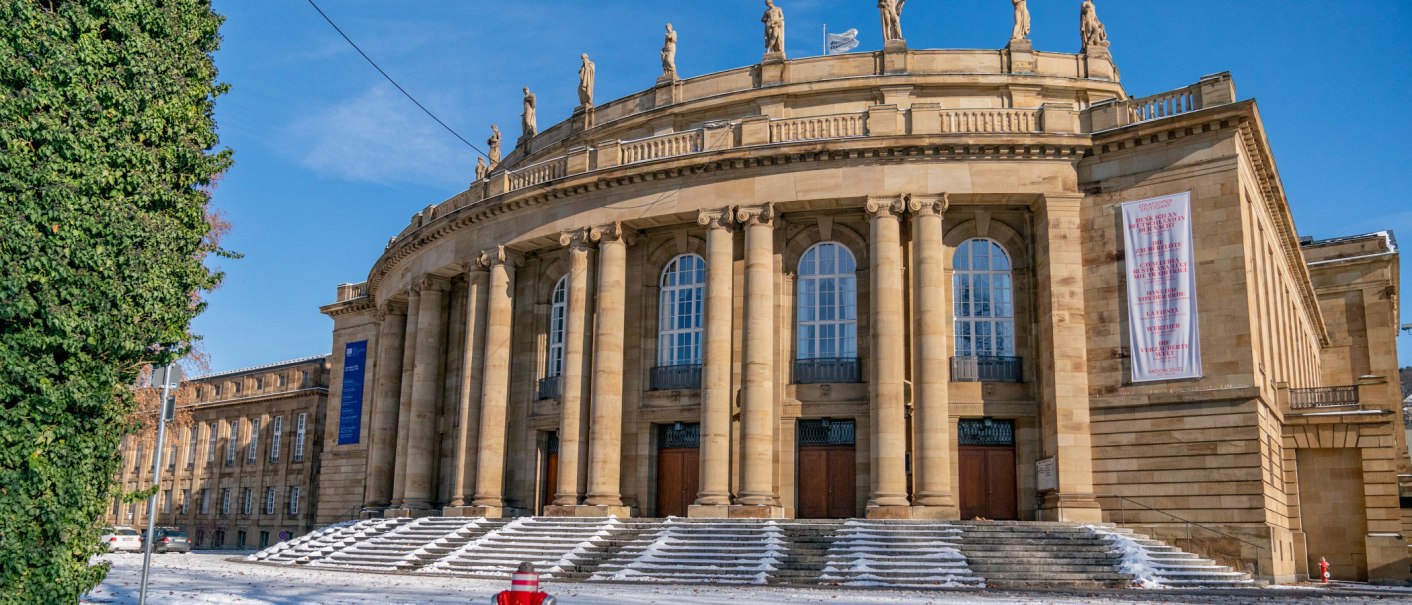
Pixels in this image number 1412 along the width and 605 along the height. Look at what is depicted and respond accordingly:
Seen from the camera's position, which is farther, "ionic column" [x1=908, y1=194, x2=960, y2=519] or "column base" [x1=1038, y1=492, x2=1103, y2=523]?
"ionic column" [x1=908, y1=194, x2=960, y2=519]

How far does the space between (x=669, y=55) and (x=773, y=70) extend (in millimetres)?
4380

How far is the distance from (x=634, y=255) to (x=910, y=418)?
34.4 feet

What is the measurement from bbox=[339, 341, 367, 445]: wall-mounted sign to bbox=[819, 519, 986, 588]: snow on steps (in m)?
30.5

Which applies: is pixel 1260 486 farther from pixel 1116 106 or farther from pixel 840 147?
pixel 840 147

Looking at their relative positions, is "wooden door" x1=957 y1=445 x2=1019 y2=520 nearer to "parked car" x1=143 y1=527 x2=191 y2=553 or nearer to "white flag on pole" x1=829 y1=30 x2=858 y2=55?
"white flag on pole" x1=829 y1=30 x2=858 y2=55

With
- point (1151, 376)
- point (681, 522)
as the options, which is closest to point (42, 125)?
point (681, 522)

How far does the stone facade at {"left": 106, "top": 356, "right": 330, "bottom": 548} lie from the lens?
66.1 m

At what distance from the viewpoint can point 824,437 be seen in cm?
3266

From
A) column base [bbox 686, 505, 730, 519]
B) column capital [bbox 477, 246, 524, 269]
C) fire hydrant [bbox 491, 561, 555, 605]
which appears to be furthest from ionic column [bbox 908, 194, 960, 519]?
fire hydrant [bbox 491, 561, 555, 605]

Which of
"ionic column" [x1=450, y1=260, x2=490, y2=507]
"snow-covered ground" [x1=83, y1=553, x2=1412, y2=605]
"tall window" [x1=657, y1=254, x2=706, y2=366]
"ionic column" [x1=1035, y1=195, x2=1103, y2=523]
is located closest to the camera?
"snow-covered ground" [x1=83, y1=553, x2=1412, y2=605]

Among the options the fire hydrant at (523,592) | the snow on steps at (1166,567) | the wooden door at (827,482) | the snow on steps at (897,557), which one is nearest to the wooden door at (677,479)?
the wooden door at (827,482)

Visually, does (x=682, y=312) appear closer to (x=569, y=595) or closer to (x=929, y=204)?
(x=929, y=204)

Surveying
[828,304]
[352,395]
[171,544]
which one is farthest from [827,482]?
[171,544]

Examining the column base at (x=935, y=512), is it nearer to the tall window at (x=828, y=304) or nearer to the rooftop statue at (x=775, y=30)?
the tall window at (x=828, y=304)
